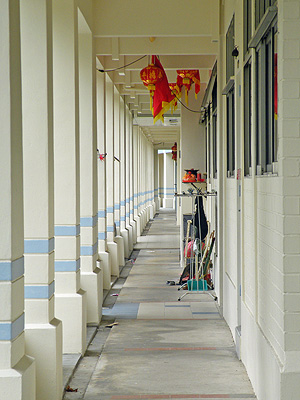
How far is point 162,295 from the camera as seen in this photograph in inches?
368

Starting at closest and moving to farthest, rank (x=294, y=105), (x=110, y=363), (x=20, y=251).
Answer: (x=294, y=105)
(x=20, y=251)
(x=110, y=363)

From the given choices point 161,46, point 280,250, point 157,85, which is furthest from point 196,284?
point 280,250

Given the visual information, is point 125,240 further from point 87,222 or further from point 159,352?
point 159,352

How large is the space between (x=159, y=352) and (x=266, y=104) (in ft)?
9.22

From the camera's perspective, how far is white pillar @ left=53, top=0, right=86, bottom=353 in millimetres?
6043

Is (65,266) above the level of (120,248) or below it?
above

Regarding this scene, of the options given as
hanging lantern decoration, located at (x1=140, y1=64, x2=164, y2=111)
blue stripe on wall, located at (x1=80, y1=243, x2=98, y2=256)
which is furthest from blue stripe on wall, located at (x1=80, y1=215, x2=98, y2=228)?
hanging lantern decoration, located at (x1=140, y1=64, x2=164, y2=111)

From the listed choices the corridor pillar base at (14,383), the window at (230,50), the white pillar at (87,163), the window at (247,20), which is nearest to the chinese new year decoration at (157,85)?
the white pillar at (87,163)

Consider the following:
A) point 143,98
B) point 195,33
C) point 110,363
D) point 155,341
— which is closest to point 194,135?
point 143,98

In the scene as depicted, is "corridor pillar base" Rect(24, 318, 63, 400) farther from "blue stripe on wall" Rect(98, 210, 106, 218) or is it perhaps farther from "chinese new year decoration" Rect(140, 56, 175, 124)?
"blue stripe on wall" Rect(98, 210, 106, 218)

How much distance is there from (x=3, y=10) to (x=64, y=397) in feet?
9.33

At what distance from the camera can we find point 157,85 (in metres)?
8.55

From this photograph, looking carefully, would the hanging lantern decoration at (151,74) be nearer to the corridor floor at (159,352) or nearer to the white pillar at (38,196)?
the corridor floor at (159,352)

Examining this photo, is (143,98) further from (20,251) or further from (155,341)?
(20,251)
